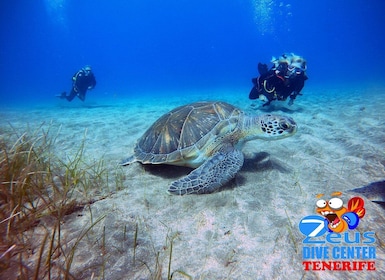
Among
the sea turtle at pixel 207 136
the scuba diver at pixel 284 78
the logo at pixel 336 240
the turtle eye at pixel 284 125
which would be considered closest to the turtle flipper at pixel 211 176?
the sea turtle at pixel 207 136

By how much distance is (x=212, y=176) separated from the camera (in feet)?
8.93

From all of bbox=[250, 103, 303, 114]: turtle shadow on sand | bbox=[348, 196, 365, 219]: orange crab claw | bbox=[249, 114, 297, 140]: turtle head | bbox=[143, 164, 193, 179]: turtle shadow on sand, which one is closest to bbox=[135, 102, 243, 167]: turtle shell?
bbox=[143, 164, 193, 179]: turtle shadow on sand

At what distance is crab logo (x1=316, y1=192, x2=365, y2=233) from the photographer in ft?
6.04

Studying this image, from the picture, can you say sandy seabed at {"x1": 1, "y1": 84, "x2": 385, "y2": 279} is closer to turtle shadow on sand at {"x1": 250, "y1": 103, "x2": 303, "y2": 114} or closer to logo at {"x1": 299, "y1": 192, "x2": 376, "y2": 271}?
logo at {"x1": 299, "y1": 192, "x2": 376, "y2": 271}

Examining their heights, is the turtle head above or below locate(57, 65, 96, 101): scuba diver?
below

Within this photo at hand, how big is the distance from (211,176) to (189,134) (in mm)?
983

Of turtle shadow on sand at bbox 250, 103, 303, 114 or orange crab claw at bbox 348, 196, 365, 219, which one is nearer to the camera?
orange crab claw at bbox 348, 196, 365, 219

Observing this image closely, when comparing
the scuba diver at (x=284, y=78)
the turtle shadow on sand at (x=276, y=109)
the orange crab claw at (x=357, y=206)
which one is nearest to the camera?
the orange crab claw at (x=357, y=206)

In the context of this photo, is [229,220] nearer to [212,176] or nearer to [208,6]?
[212,176]

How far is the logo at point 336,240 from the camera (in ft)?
4.88

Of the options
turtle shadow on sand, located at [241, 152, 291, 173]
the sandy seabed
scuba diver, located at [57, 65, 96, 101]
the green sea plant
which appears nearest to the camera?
the green sea plant

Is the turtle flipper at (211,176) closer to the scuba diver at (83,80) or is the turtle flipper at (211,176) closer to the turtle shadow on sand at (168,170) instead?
the turtle shadow on sand at (168,170)

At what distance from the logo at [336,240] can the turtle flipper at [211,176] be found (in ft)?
3.47

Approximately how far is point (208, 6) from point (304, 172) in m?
124
